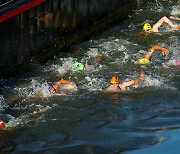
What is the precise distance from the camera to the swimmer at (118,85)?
18469 mm

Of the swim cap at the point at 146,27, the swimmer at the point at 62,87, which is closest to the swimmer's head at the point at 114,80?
the swimmer at the point at 62,87

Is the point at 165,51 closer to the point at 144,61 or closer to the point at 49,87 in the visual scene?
the point at 144,61

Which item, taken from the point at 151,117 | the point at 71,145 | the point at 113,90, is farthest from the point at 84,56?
the point at 71,145

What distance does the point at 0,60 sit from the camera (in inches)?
749

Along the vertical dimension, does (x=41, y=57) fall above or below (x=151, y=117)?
above

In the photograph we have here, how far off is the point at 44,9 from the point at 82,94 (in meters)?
3.95

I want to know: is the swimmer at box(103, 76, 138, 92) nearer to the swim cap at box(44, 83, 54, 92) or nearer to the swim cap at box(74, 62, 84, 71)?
the swim cap at box(44, 83, 54, 92)

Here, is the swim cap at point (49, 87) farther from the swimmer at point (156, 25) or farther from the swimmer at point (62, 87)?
the swimmer at point (156, 25)

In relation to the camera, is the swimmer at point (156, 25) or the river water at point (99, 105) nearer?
the river water at point (99, 105)

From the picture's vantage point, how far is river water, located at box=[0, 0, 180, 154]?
15.0 metres

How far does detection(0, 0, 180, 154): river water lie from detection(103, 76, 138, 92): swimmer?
0.20 meters

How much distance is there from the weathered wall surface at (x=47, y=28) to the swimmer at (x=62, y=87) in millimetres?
1728

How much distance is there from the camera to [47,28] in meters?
21.4

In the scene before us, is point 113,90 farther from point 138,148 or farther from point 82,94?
point 138,148
